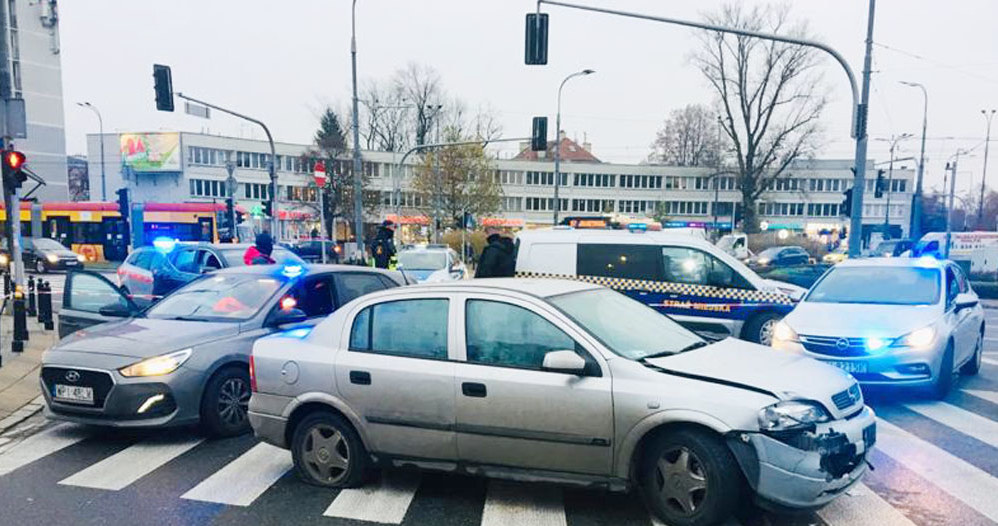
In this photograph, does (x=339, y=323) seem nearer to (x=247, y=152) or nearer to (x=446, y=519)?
(x=446, y=519)

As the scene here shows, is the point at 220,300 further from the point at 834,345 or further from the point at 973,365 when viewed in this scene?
the point at 973,365

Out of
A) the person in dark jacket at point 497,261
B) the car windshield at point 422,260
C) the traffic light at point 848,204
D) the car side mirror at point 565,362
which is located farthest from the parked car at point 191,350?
the traffic light at point 848,204

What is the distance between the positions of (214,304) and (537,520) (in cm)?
437

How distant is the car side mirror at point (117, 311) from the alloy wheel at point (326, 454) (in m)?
3.81

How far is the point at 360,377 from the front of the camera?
4.66 m

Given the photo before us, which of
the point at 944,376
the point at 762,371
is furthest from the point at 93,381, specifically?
the point at 944,376

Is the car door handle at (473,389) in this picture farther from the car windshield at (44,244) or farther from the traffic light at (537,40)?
the car windshield at (44,244)

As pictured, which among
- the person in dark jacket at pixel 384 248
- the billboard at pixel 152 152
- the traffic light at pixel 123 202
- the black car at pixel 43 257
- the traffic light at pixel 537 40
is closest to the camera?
the traffic light at pixel 537 40

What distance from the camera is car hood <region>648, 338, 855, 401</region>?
3.90 m

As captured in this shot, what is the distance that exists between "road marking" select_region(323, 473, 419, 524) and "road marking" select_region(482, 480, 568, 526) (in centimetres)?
60

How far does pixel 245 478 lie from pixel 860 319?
6.70m

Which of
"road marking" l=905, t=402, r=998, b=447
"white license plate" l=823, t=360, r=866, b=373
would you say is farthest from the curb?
"road marking" l=905, t=402, r=998, b=447

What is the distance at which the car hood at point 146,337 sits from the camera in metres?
5.79

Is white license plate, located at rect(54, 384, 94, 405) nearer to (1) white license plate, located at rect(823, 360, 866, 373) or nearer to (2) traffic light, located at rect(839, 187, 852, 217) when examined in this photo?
(1) white license plate, located at rect(823, 360, 866, 373)
